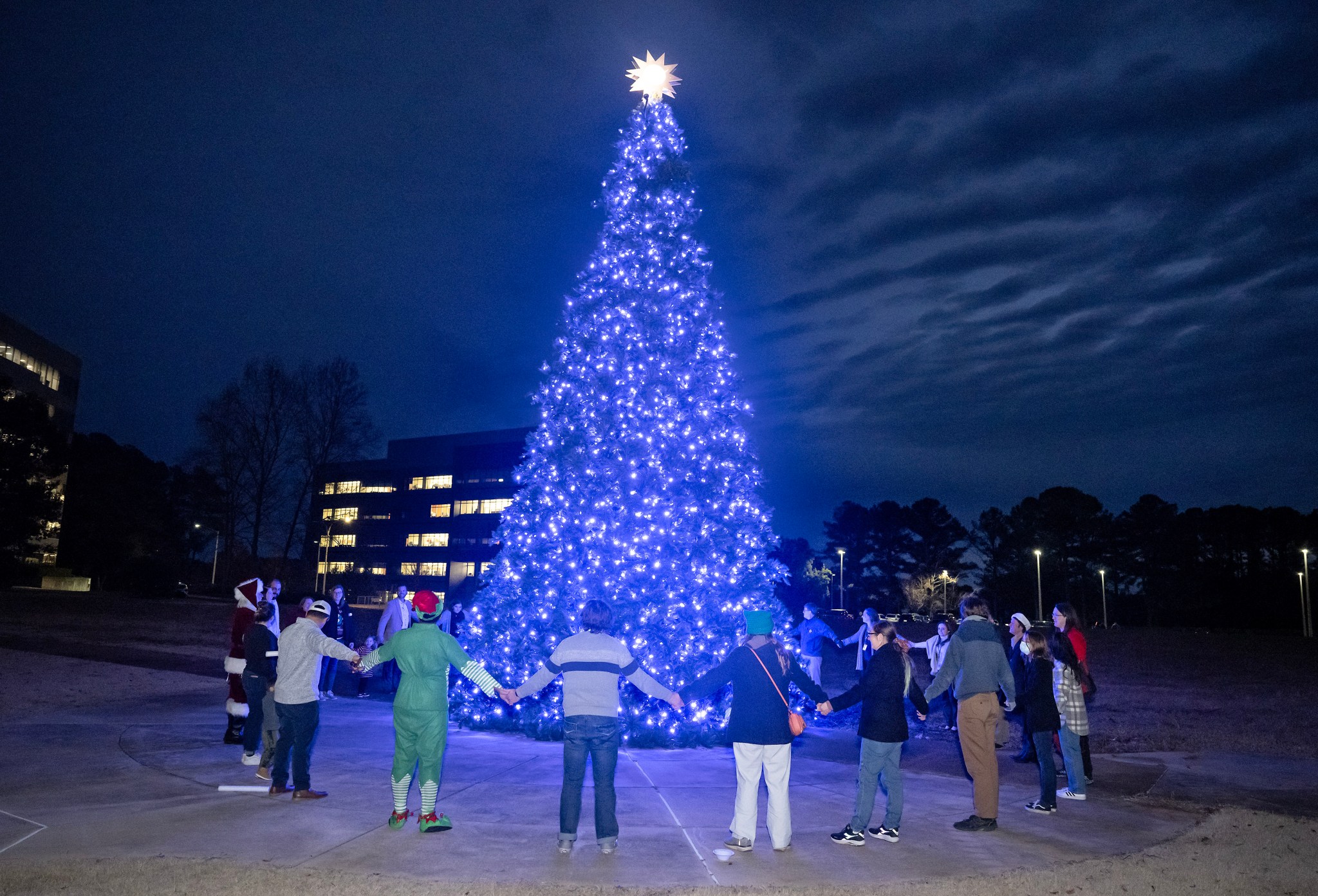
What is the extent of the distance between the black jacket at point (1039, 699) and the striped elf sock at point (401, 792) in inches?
214

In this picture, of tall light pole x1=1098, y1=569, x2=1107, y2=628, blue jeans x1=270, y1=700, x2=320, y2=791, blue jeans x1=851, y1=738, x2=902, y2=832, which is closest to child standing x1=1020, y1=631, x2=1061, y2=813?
blue jeans x1=851, y1=738, x2=902, y2=832

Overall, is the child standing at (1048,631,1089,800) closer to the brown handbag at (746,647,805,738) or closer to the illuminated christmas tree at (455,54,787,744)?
the brown handbag at (746,647,805,738)

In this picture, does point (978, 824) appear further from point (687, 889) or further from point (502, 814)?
point (502, 814)

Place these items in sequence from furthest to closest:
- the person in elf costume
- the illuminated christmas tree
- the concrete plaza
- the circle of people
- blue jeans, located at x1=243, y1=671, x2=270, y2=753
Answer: the illuminated christmas tree
blue jeans, located at x1=243, y1=671, x2=270, y2=753
the person in elf costume
the circle of people
the concrete plaza

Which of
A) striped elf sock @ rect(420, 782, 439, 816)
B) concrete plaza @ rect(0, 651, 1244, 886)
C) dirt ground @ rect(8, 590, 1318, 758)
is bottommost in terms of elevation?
dirt ground @ rect(8, 590, 1318, 758)

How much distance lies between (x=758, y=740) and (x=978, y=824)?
7.14ft

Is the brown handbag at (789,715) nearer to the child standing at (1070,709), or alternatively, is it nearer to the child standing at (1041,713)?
the child standing at (1041,713)

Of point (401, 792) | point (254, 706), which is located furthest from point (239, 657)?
point (401, 792)

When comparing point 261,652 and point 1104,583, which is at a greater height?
point 1104,583

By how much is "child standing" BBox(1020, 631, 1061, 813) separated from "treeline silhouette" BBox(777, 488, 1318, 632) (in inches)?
2875

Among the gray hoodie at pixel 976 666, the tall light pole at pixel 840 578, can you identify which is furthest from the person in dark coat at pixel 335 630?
the tall light pole at pixel 840 578

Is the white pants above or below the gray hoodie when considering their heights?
below

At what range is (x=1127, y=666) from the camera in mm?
26391

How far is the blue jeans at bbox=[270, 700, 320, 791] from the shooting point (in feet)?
23.0
